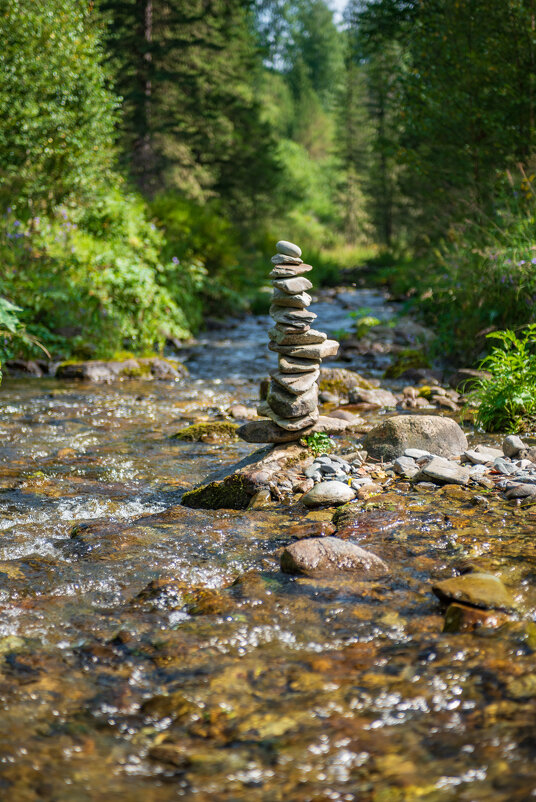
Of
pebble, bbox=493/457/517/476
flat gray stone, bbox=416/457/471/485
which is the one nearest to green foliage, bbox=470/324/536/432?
pebble, bbox=493/457/517/476

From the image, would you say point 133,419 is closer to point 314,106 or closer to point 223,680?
point 223,680

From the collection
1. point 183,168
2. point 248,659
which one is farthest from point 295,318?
point 183,168

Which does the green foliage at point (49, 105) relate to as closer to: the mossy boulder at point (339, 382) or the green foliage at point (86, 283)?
the green foliage at point (86, 283)

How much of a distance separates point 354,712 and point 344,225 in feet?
138

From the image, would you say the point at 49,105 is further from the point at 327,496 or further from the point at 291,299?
the point at 327,496

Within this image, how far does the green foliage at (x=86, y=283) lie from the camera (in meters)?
11.2

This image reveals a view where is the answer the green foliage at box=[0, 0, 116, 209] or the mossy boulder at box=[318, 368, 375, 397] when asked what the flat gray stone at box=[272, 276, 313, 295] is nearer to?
the mossy boulder at box=[318, 368, 375, 397]

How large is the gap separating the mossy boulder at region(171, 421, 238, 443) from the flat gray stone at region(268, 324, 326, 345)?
1446 millimetres

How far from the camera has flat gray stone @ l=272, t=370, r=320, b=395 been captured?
5.67 meters

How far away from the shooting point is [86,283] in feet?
37.5

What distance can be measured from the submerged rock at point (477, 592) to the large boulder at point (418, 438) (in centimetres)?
244

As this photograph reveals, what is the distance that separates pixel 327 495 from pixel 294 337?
5.27 feet

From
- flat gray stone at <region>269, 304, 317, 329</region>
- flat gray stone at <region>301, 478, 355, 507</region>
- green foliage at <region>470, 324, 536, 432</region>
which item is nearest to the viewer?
flat gray stone at <region>301, 478, 355, 507</region>

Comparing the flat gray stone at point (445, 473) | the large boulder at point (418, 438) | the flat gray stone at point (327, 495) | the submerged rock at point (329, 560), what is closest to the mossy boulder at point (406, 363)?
the large boulder at point (418, 438)
